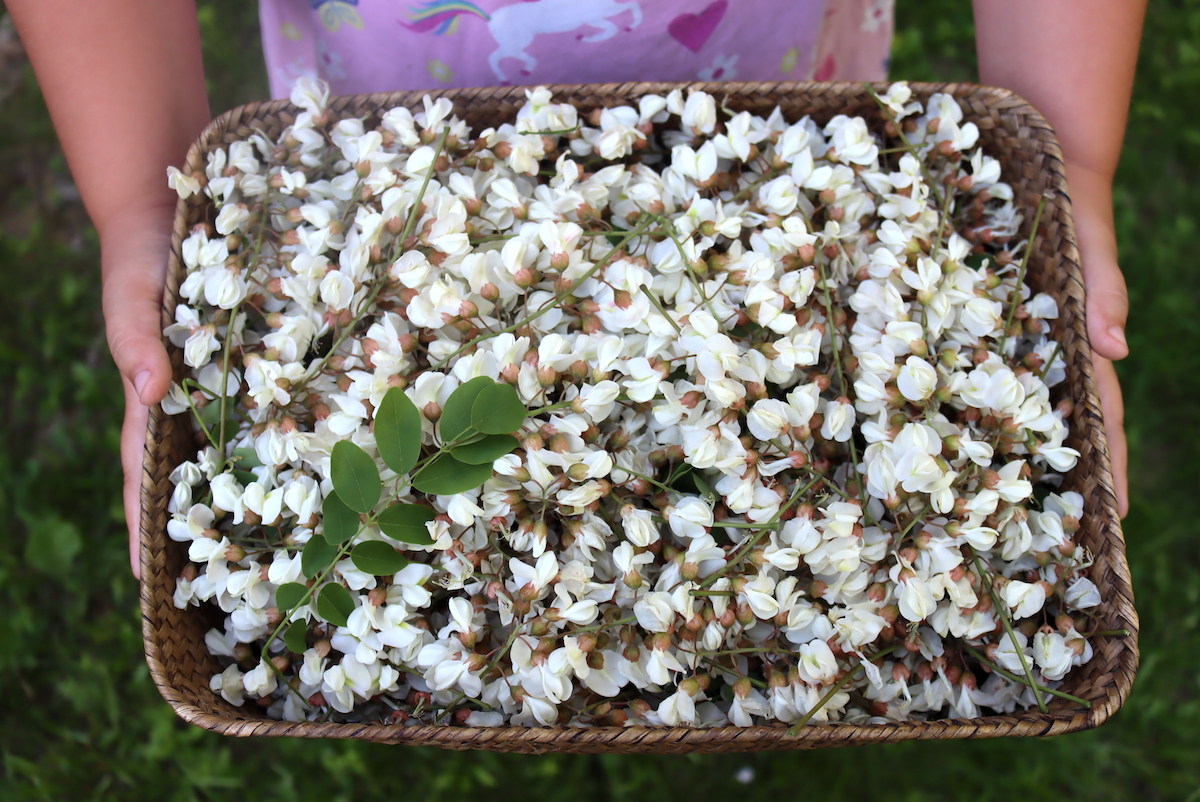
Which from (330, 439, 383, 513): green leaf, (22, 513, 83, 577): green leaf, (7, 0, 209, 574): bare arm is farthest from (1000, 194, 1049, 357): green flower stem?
(22, 513, 83, 577): green leaf

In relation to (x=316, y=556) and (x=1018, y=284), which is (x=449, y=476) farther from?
(x=1018, y=284)

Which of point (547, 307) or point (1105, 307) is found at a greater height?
point (547, 307)

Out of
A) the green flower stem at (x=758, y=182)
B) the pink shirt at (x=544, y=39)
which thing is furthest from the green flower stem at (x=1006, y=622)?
the pink shirt at (x=544, y=39)

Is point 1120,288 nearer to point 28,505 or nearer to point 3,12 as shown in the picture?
point 28,505

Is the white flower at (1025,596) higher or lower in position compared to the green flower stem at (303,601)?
lower

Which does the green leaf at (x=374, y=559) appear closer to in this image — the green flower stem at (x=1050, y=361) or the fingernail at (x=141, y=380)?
the fingernail at (x=141, y=380)

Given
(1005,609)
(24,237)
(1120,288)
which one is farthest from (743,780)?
(24,237)

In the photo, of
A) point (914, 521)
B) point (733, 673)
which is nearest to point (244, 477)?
point (733, 673)
